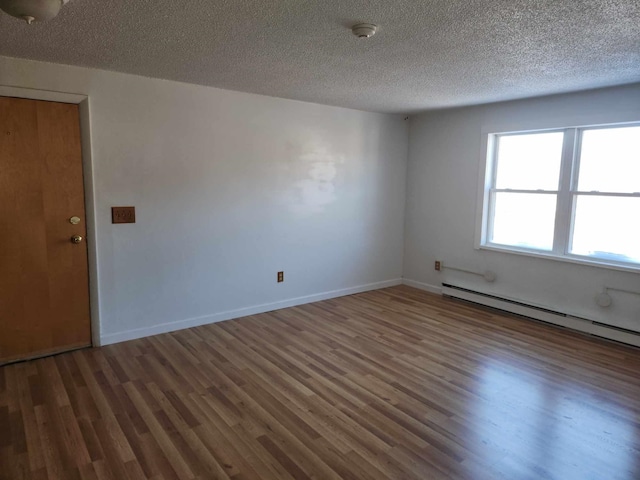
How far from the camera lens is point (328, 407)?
103 inches

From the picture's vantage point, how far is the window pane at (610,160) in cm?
367

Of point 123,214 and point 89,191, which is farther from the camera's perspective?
point 123,214

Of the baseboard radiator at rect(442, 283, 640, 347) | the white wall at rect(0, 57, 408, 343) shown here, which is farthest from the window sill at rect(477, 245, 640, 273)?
the white wall at rect(0, 57, 408, 343)

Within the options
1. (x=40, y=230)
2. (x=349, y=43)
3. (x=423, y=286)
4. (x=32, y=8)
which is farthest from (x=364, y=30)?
(x=423, y=286)

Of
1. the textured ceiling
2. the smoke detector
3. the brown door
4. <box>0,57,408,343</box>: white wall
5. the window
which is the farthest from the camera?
the window

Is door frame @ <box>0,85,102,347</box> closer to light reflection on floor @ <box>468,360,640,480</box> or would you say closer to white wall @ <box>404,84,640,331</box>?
light reflection on floor @ <box>468,360,640,480</box>

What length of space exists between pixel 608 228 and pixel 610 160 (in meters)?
0.64

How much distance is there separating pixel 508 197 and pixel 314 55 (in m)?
2.97

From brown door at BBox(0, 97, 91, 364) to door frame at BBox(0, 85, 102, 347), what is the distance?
0.04 meters

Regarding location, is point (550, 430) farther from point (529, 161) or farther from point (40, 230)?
point (40, 230)

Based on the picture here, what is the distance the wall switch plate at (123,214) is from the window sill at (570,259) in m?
3.76

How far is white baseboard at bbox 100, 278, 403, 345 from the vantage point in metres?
3.62

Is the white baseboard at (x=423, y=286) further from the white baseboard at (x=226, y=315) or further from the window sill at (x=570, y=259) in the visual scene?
the window sill at (x=570, y=259)

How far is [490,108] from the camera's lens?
456 cm
